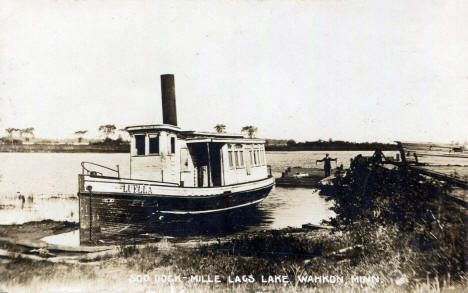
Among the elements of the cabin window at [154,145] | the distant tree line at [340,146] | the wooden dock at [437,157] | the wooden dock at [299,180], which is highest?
the cabin window at [154,145]

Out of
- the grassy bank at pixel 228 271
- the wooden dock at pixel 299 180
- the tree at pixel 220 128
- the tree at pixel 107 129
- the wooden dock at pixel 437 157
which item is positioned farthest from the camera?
the wooden dock at pixel 299 180

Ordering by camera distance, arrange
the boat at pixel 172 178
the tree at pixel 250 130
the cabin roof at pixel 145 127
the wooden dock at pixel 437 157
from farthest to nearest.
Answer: the tree at pixel 250 130, the cabin roof at pixel 145 127, the boat at pixel 172 178, the wooden dock at pixel 437 157

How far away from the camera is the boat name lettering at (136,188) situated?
26.0ft

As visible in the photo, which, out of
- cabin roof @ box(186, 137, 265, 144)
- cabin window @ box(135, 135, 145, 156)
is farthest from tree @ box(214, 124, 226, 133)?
cabin window @ box(135, 135, 145, 156)

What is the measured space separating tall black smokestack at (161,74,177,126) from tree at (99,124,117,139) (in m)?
1.89

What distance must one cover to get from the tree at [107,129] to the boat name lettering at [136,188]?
8.10 ft

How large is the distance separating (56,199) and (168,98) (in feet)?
26.8

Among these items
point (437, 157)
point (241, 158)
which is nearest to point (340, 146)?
point (241, 158)

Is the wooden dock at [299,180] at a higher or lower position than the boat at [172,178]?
lower

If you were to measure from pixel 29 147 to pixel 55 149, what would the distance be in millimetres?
1260

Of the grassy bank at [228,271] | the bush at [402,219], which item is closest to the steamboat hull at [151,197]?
the grassy bank at [228,271]

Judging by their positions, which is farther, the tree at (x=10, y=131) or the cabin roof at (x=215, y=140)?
the cabin roof at (x=215, y=140)

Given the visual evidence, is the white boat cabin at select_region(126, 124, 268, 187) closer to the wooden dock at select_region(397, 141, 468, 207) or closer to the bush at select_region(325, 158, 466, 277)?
the bush at select_region(325, 158, 466, 277)

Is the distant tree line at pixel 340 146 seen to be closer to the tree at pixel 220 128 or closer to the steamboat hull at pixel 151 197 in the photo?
the tree at pixel 220 128
